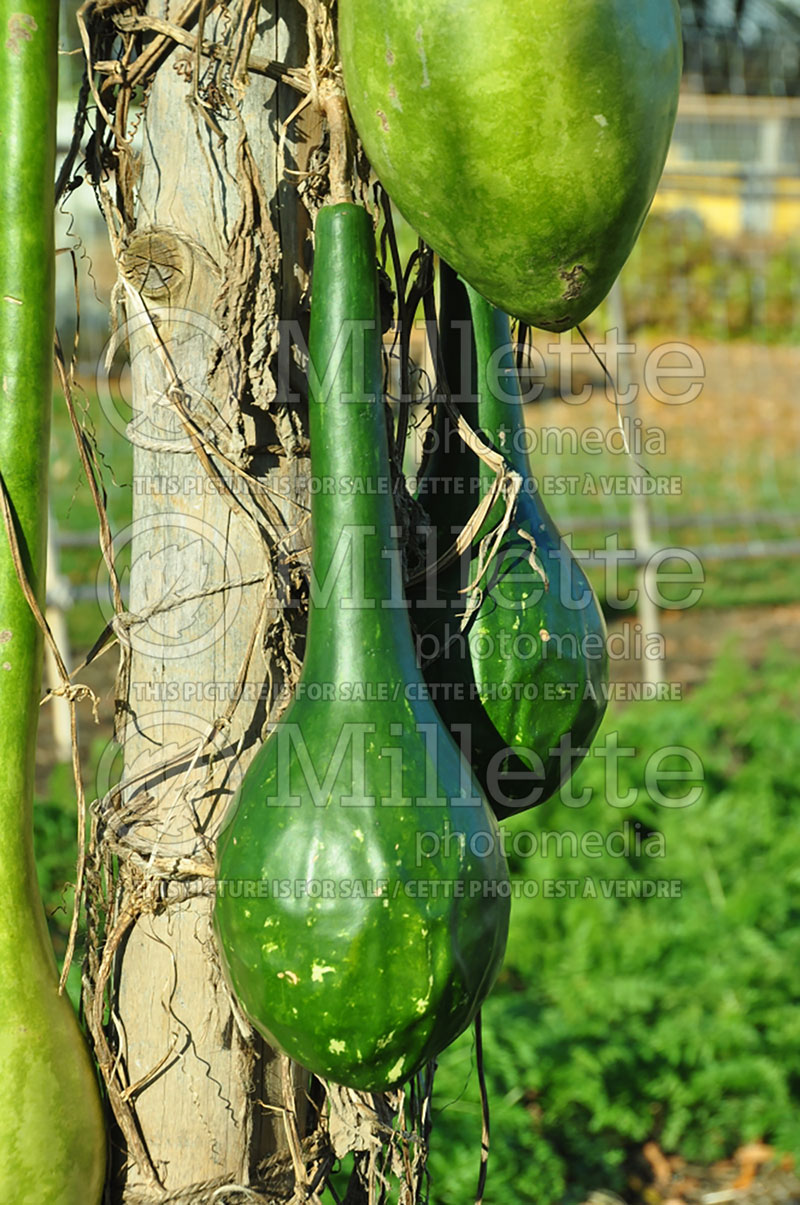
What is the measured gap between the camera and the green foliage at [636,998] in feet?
10.3

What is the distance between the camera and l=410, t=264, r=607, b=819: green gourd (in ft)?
4.30

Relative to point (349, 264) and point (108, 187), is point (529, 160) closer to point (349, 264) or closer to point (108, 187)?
point (349, 264)

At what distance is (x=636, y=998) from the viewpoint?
3412 millimetres

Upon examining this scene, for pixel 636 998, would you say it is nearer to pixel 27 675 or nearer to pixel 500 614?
pixel 500 614

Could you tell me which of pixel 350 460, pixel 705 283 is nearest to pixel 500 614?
pixel 350 460

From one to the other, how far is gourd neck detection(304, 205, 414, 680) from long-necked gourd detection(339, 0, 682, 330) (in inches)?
4.4

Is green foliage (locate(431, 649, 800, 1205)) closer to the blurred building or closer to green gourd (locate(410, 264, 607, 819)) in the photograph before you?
green gourd (locate(410, 264, 607, 819))

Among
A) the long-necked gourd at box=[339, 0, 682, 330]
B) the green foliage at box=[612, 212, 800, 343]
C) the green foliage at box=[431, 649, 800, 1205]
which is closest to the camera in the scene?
the long-necked gourd at box=[339, 0, 682, 330]

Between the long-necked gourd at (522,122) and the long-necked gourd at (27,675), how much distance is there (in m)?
0.34

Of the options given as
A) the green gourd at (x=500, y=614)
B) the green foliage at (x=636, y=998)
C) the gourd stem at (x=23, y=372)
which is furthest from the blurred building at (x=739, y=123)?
the gourd stem at (x=23, y=372)

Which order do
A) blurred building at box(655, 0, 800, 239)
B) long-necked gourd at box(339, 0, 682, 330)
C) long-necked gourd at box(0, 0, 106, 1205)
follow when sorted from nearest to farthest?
long-necked gourd at box(339, 0, 682, 330)
long-necked gourd at box(0, 0, 106, 1205)
blurred building at box(655, 0, 800, 239)

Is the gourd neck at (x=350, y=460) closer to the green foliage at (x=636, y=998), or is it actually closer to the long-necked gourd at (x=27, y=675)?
the long-necked gourd at (x=27, y=675)

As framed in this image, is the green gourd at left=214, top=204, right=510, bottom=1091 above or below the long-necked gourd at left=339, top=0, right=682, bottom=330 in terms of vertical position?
below

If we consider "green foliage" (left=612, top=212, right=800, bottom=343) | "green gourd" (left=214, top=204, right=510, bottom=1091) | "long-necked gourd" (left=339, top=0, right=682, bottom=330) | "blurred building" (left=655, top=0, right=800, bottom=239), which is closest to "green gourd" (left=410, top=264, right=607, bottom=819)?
"green gourd" (left=214, top=204, right=510, bottom=1091)
